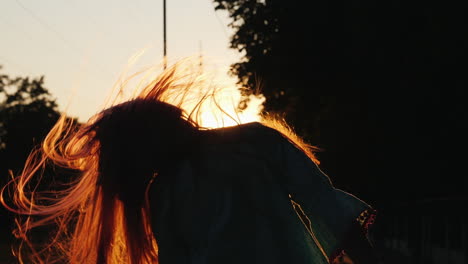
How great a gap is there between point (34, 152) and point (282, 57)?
16.4 metres

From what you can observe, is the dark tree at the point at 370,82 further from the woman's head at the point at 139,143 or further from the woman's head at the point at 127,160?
the woman's head at the point at 139,143

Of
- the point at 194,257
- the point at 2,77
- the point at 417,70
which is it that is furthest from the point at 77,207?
the point at 2,77

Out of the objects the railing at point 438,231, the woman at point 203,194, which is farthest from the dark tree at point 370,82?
the woman at point 203,194

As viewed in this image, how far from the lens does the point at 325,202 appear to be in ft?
9.05

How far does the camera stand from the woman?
8.85ft

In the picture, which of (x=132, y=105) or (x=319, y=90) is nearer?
(x=132, y=105)

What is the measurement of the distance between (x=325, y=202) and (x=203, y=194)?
1.46 feet

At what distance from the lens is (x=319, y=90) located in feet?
68.6

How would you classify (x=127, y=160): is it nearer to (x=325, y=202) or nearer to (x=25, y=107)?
(x=325, y=202)

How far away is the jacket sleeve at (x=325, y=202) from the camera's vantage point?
2738 mm

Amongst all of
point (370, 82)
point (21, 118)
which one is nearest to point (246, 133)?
point (370, 82)

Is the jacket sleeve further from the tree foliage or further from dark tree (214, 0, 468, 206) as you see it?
the tree foliage

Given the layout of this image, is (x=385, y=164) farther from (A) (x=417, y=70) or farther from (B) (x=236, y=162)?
(B) (x=236, y=162)

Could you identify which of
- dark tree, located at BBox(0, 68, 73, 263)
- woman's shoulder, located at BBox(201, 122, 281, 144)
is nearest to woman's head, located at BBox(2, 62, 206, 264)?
woman's shoulder, located at BBox(201, 122, 281, 144)
